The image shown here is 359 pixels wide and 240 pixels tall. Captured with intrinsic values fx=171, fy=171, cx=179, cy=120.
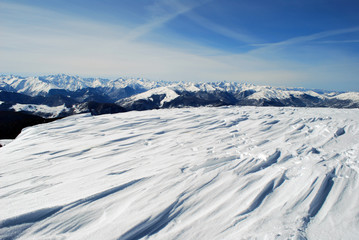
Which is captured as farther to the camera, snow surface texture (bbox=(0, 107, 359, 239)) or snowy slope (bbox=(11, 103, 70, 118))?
snowy slope (bbox=(11, 103, 70, 118))

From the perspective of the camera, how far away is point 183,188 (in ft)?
13.2

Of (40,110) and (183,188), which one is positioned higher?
(183,188)

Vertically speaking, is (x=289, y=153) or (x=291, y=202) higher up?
(x=289, y=153)

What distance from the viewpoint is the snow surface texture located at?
301 cm

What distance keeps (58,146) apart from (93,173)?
3444 mm

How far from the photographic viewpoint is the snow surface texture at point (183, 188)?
9.87ft

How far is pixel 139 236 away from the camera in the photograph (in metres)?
2.91

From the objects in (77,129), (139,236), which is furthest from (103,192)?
(77,129)

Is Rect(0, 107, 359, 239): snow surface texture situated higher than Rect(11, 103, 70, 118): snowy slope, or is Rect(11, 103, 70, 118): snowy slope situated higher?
Rect(0, 107, 359, 239): snow surface texture

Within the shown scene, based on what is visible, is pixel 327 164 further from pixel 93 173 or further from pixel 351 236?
pixel 93 173

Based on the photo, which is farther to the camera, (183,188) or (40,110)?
(40,110)

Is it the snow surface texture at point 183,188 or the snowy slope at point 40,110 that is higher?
the snow surface texture at point 183,188

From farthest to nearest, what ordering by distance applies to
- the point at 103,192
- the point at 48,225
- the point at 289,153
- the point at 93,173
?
the point at 289,153, the point at 93,173, the point at 103,192, the point at 48,225

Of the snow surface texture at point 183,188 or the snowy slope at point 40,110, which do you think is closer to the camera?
the snow surface texture at point 183,188
